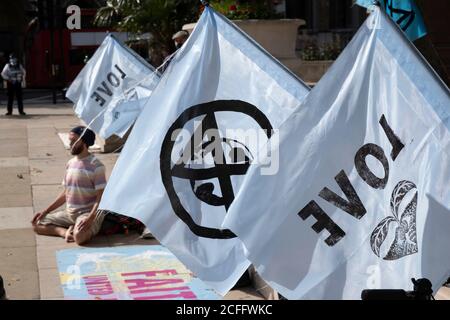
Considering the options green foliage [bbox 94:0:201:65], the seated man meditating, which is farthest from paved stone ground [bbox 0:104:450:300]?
green foliage [bbox 94:0:201:65]

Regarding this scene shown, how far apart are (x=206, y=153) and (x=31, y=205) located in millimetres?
5258

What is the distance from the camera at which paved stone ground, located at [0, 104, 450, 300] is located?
23.5 feet

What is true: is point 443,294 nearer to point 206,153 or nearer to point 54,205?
point 206,153

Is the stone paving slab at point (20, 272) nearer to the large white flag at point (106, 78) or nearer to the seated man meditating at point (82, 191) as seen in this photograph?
the seated man meditating at point (82, 191)

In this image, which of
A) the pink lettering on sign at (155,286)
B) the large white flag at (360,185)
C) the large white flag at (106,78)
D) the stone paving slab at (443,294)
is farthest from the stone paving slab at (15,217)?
the large white flag at (360,185)

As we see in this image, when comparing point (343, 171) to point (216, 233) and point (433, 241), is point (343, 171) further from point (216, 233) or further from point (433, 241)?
point (216, 233)

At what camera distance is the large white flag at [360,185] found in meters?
4.51

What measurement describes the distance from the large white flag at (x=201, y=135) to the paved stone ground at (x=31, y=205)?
1.40 m

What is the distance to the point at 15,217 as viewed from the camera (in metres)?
9.81

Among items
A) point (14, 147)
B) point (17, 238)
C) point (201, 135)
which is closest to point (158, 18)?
point (14, 147)

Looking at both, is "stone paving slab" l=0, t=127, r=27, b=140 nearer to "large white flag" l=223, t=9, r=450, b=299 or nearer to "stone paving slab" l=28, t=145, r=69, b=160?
"stone paving slab" l=28, t=145, r=69, b=160

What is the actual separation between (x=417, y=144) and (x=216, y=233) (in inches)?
60.4

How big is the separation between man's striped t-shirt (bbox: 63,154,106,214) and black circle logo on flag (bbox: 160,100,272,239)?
288 centimetres
